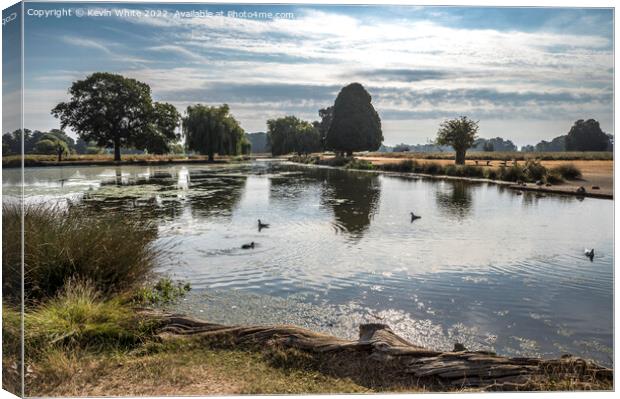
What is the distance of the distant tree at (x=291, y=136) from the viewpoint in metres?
6.43

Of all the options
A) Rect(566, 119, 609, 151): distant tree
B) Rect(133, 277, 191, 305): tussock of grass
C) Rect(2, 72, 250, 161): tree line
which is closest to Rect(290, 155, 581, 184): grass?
Rect(566, 119, 609, 151): distant tree

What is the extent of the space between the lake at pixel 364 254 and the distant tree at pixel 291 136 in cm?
89

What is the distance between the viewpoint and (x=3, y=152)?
3.98 m

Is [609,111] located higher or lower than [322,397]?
higher

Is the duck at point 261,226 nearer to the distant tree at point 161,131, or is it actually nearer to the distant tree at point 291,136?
the distant tree at point 291,136

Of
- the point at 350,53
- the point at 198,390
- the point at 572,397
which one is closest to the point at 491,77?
the point at 350,53

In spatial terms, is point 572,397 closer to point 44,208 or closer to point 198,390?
point 198,390

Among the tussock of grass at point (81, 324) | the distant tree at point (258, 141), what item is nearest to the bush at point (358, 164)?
the distant tree at point (258, 141)

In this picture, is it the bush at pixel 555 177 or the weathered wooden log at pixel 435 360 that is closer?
the weathered wooden log at pixel 435 360

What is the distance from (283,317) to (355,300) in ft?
2.95

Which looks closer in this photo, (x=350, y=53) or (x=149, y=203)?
(x=350, y=53)

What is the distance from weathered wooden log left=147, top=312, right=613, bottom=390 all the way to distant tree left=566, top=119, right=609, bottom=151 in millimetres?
2140

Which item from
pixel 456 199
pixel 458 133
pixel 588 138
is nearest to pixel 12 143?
pixel 458 133

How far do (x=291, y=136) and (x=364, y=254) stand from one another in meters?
2.08
